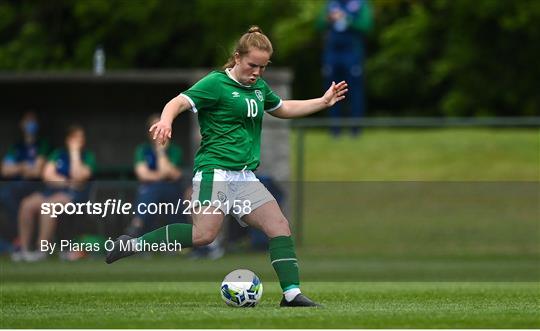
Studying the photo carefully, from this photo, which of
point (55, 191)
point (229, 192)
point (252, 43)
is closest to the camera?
point (252, 43)

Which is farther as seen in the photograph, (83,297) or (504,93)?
(504,93)

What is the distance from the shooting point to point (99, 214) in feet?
39.7

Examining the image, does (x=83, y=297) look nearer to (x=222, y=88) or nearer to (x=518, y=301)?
(x=222, y=88)

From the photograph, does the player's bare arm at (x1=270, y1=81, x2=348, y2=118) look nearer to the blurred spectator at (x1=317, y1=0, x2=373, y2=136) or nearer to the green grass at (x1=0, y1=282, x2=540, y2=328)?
the green grass at (x1=0, y1=282, x2=540, y2=328)

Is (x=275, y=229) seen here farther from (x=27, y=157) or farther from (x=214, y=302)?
(x=27, y=157)

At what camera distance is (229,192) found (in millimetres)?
10523

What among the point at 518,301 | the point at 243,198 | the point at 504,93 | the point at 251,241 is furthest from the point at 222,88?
the point at 504,93

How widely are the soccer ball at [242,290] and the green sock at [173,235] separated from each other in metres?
0.45

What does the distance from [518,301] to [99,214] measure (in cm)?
354

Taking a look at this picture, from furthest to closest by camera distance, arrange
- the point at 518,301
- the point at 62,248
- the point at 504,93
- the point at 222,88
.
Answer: the point at 504,93 < the point at 62,248 < the point at 518,301 < the point at 222,88

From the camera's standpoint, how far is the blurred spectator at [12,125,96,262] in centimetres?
1563

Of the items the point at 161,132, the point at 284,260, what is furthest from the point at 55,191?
the point at 161,132

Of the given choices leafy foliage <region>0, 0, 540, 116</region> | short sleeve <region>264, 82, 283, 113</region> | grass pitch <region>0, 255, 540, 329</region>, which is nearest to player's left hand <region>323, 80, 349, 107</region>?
short sleeve <region>264, 82, 283, 113</region>

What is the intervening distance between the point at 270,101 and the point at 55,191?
5570mm
